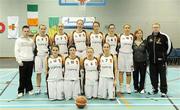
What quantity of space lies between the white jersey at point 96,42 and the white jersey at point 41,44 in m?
1.16

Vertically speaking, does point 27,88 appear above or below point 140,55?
below

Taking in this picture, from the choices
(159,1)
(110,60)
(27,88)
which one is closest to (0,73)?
(27,88)

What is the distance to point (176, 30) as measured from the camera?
18016 millimetres

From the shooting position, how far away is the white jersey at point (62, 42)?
9047 mm

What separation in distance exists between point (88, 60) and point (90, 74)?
1.12 feet

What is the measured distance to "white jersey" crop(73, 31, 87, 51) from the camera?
9.06 meters

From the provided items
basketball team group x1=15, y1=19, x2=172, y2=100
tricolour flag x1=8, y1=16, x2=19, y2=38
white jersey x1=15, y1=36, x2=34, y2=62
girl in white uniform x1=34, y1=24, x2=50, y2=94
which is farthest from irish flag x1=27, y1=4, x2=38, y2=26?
white jersey x1=15, y1=36, x2=34, y2=62

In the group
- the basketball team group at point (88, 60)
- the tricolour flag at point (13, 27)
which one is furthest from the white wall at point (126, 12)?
the basketball team group at point (88, 60)

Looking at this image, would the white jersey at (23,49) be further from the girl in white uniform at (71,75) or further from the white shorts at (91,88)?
the white shorts at (91,88)

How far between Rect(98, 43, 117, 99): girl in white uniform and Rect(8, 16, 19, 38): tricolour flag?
10183 millimetres

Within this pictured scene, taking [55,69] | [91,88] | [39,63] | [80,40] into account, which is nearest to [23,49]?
[39,63]

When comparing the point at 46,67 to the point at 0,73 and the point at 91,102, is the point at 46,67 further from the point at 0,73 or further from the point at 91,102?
the point at 0,73

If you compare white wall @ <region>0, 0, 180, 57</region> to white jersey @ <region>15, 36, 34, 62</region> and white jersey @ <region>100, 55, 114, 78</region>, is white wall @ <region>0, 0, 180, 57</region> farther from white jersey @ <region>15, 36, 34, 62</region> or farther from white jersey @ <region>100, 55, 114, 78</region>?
white jersey @ <region>100, 55, 114, 78</region>

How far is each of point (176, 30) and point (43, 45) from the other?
1058cm
